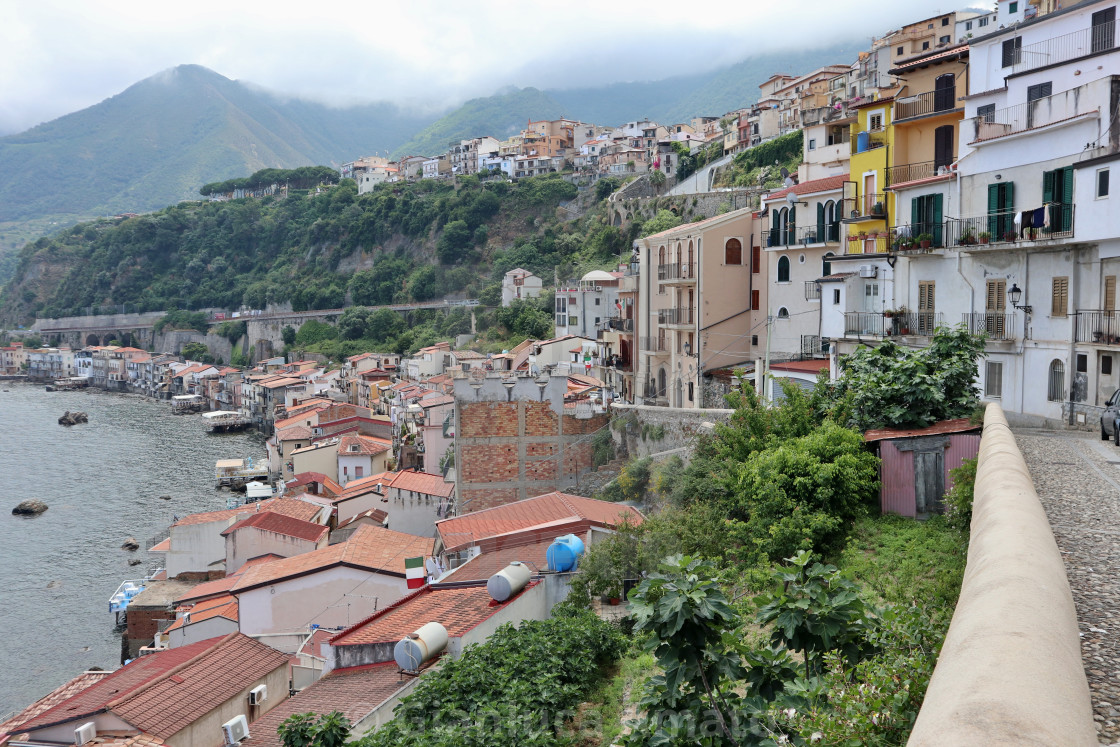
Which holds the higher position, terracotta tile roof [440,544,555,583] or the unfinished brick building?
the unfinished brick building

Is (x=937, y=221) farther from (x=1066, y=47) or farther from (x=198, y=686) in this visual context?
(x=198, y=686)

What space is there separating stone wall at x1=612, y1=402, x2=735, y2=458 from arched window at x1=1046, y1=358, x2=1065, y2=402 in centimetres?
629

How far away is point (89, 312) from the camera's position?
114 metres

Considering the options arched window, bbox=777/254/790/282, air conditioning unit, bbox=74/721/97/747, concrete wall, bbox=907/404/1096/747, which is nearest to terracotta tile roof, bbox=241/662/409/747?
air conditioning unit, bbox=74/721/97/747

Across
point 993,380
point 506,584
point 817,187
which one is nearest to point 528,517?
point 506,584

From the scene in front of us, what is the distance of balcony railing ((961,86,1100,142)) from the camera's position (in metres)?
15.2

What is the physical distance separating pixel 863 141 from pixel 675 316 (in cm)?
867

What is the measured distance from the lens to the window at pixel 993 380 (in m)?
16.6

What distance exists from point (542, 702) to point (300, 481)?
33.8 meters

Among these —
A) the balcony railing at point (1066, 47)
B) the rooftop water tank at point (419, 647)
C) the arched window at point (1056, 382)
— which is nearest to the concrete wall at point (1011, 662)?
the rooftop water tank at point (419, 647)

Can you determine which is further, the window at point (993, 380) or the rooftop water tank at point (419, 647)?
the window at point (993, 380)

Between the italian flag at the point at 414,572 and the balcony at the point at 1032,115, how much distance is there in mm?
15019

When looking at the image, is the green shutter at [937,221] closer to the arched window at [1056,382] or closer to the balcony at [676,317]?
the arched window at [1056,382]

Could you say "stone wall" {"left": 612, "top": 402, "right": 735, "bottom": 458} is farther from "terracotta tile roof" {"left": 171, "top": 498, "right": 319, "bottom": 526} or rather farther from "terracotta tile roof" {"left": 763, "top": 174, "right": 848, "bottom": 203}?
"terracotta tile roof" {"left": 171, "top": 498, "right": 319, "bottom": 526}
